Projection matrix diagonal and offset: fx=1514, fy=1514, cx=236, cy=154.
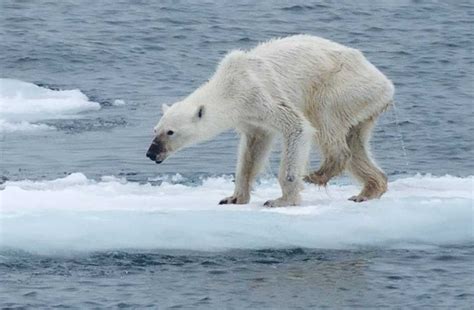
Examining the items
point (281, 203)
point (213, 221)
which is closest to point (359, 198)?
point (281, 203)

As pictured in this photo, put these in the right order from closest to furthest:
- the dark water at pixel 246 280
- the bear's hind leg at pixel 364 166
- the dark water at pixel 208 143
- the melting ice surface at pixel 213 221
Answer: the dark water at pixel 246 280
the dark water at pixel 208 143
the melting ice surface at pixel 213 221
the bear's hind leg at pixel 364 166

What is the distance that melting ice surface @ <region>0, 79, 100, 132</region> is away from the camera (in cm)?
1811

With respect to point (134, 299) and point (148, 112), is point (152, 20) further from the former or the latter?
point (134, 299)

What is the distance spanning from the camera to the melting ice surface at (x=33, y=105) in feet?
59.4

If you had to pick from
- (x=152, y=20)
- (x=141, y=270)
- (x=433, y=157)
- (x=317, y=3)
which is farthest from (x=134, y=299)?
(x=317, y=3)

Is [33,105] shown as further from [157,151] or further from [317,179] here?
[157,151]

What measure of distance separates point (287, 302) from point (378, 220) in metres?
1.95

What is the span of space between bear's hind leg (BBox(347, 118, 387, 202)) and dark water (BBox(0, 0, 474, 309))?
1221mm

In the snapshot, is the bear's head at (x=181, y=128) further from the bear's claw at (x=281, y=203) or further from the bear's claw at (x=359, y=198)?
the bear's claw at (x=359, y=198)

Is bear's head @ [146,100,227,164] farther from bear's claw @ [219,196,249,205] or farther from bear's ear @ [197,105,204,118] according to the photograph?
bear's claw @ [219,196,249,205]

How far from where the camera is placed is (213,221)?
39.5ft

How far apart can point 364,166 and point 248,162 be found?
3.38 feet

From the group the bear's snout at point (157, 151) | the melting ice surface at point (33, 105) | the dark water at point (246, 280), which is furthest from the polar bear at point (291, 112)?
the melting ice surface at point (33, 105)

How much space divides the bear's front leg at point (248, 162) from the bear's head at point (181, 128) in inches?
20.6
